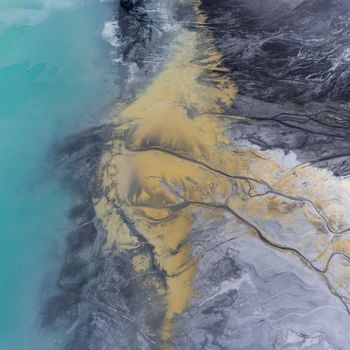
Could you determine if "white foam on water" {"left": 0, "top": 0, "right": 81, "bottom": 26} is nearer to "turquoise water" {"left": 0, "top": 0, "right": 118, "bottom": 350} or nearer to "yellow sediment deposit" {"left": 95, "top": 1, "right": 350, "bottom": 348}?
"turquoise water" {"left": 0, "top": 0, "right": 118, "bottom": 350}

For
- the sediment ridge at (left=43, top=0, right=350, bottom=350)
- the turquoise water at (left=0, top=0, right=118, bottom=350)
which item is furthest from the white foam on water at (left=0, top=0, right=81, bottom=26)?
the sediment ridge at (left=43, top=0, right=350, bottom=350)

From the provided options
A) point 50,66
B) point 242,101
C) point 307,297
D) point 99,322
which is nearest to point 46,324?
point 99,322

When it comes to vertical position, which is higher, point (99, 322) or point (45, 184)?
point (45, 184)

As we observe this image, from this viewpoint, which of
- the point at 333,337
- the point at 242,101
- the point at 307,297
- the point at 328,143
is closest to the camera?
the point at 333,337

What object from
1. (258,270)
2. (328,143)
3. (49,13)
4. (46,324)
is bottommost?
(46,324)

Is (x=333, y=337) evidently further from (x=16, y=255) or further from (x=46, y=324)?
(x=16, y=255)
